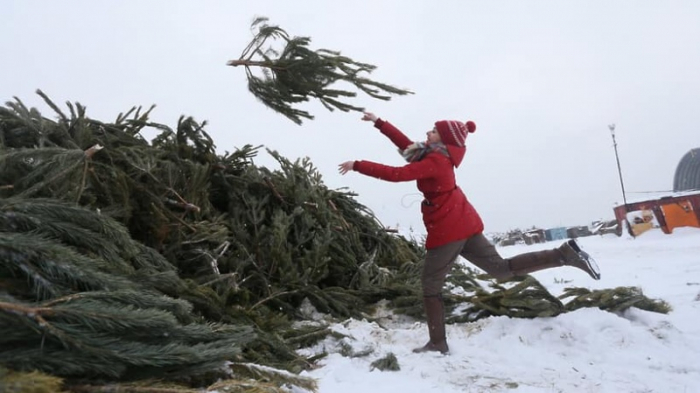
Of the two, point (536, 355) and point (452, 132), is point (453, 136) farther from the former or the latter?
point (536, 355)

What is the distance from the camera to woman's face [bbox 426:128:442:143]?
12.0 ft

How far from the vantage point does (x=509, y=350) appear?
10.5 ft

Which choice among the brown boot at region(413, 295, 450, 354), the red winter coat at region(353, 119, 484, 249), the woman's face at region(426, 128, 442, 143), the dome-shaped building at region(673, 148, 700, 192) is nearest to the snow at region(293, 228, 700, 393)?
the brown boot at region(413, 295, 450, 354)

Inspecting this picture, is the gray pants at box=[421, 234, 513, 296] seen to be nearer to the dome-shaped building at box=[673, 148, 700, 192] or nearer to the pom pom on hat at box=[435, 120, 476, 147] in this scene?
the pom pom on hat at box=[435, 120, 476, 147]

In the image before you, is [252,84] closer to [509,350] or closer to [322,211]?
[322,211]

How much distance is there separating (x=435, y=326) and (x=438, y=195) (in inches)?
36.1

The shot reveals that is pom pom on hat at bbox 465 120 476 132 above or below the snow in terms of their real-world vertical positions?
above

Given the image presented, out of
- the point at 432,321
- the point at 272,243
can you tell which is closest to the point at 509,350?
the point at 432,321

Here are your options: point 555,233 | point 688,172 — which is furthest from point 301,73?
point 688,172

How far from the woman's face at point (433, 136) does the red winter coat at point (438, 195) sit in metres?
0.18

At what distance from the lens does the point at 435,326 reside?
11.0ft

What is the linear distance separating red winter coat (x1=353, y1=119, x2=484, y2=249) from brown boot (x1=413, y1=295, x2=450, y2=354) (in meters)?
0.40

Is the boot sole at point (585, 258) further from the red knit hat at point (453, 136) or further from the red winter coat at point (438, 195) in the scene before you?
the red knit hat at point (453, 136)

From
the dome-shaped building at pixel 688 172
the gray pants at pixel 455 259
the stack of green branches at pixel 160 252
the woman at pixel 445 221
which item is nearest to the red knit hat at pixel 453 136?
the woman at pixel 445 221
